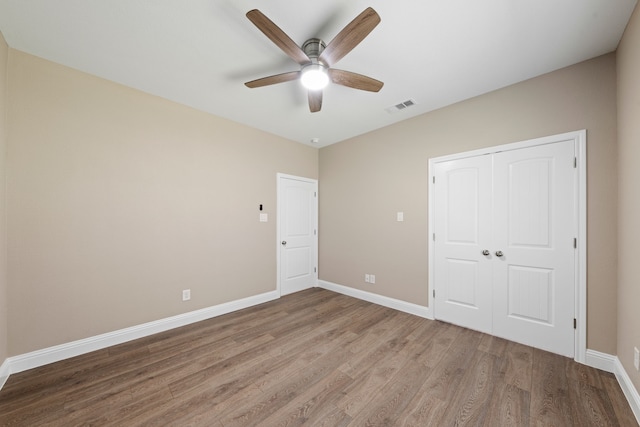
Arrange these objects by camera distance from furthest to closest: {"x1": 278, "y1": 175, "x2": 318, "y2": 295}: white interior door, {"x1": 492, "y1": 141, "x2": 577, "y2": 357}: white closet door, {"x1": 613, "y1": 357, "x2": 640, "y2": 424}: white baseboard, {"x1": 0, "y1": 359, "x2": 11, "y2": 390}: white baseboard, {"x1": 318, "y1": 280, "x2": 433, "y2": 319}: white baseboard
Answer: {"x1": 278, "y1": 175, "x2": 318, "y2": 295}: white interior door, {"x1": 318, "y1": 280, "x2": 433, "y2": 319}: white baseboard, {"x1": 492, "y1": 141, "x2": 577, "y2": 357}: white closet door, {"x1": 0, "y1": 359, "x2": 11, "y2": 390}: white baseboard, {"x1": 613, "y1": 357, "x2": 640, "y2": 424}: white baseboard

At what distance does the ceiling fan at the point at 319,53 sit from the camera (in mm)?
1464

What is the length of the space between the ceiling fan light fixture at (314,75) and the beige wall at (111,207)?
1.85 metres

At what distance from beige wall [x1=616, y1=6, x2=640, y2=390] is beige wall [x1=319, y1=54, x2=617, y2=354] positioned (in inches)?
4.8

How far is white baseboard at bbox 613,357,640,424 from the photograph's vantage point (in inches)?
61.7

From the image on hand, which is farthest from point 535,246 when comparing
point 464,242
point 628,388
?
point 628,388

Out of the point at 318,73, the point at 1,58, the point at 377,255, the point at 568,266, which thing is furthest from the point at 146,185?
the point at 568,266

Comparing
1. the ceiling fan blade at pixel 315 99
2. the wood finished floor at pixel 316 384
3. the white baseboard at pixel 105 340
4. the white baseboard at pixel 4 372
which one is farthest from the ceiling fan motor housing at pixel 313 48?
the white baseboard at pixel 4 372

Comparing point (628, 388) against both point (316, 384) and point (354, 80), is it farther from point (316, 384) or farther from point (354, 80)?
point (354, 80)

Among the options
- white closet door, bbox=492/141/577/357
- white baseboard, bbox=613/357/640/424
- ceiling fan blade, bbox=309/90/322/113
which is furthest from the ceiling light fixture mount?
white baseboard, bbox=613/357/640/424

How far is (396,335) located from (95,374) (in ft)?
9.35

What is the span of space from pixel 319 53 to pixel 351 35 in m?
0.45

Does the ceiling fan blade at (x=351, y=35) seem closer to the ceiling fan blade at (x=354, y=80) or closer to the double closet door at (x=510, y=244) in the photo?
the ceiling fan blade at (x=354, y=80)

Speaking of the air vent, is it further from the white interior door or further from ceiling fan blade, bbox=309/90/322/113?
the white interior door

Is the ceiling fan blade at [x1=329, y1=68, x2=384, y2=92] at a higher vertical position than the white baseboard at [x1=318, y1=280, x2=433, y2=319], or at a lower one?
higher
